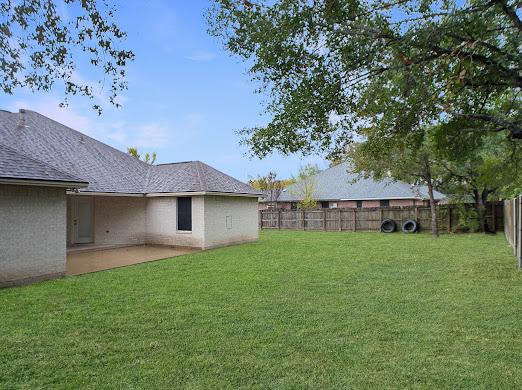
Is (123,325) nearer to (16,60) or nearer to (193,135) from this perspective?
(16,60)

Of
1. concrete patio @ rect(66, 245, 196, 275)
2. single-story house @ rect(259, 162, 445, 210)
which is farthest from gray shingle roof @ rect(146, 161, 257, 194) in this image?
single-story house @ rect(259, 162, 445, 210)

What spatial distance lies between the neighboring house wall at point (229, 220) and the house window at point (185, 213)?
2.56 feet

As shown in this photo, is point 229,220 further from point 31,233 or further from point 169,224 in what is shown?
point 31,233

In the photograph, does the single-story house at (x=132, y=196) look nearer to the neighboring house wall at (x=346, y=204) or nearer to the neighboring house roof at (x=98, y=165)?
the neighboring house roof at (x=98, y=165)

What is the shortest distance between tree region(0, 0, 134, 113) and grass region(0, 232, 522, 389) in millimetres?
3185

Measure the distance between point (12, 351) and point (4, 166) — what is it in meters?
5.57

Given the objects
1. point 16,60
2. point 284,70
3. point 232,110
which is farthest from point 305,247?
point 16,60

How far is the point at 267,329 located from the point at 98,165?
13.6 meters

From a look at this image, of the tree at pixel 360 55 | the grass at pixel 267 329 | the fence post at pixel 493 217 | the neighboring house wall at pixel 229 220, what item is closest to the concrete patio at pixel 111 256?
the neighboring house wall at pixel 229 220

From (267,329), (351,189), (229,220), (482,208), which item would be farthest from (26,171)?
(351,189)

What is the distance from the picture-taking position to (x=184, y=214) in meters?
16.7

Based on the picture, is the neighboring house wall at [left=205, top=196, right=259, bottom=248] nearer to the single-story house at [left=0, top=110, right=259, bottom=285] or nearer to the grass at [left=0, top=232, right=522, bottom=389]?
the single-story house at [left=0, top=110, right=259, bottom=285]

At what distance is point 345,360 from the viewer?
4.54m

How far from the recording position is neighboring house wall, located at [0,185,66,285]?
898 centimetres
